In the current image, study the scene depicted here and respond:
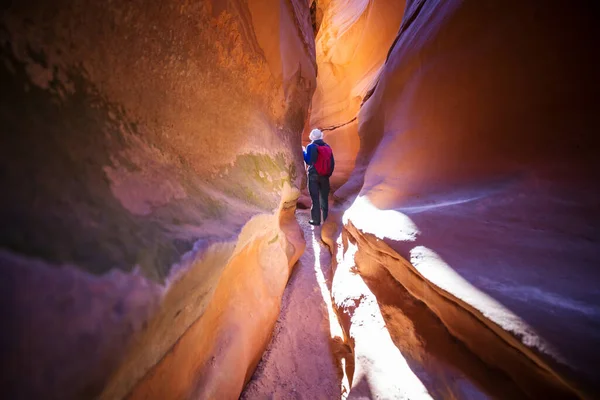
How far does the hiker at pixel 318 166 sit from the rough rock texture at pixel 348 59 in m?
2.29

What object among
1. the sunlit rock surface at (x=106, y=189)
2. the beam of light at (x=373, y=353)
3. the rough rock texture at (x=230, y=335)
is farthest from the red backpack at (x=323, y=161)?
the sunlit rock surface at (x=106, y=189)

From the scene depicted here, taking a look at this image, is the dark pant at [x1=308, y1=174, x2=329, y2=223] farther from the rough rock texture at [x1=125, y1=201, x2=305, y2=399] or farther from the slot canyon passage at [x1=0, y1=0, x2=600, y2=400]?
the rough rock texture at [x1=125, y1=201, x2=305, y2=399]

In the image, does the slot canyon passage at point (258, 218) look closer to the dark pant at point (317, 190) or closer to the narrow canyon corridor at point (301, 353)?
the narrow canyon corridor at point (301, 353)

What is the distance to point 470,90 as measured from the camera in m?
1.76

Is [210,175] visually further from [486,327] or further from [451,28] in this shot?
[451,28]

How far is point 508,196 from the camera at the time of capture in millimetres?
1321

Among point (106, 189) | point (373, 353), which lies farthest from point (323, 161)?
point (106, 189)

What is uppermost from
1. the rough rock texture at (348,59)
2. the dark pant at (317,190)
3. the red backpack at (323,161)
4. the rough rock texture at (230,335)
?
the rough rock texture at (348,59)

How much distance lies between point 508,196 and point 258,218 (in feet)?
5.50

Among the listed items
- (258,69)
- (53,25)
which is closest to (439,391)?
(53,25)

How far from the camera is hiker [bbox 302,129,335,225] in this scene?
4379 mm

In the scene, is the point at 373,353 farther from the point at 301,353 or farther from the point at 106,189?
the point at 106,189

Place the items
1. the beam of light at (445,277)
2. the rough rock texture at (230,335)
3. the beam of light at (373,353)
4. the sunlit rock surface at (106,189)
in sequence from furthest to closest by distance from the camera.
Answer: the beam of light at (373,353)
the rough rock texture at (230,335)
the beam of light at (445,277)
the sunlit rock surface at (106,189)

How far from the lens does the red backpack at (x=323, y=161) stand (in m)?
4.43
